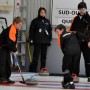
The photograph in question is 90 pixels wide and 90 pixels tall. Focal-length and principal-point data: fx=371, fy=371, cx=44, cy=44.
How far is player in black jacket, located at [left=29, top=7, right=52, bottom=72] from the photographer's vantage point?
9609 mm

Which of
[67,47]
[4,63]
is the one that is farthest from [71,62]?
[4,63]

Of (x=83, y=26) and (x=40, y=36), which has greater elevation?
(x=83, y=26)

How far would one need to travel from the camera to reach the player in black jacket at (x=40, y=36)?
961 cm

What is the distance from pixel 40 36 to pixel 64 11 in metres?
0.95

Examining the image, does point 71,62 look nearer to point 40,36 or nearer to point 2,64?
point 2,64

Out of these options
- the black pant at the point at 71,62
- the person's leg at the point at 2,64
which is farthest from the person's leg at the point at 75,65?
the person's leg at the point at 2,64

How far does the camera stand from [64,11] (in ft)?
32.3

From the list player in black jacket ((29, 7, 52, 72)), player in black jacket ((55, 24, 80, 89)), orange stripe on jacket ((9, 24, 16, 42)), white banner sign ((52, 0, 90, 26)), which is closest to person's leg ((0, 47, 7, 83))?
orange stripe on jacket ((9, 24, 16, 42))

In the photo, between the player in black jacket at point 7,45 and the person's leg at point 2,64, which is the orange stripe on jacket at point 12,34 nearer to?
the player in black jacket at point 7,45

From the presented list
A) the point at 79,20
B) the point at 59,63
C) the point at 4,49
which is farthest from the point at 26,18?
the point at 4,49

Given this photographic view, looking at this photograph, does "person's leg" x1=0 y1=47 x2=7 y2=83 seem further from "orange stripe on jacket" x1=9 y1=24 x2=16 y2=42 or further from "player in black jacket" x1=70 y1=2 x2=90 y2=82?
"player in black jacket" x1=70 y1=2 x2=90 y2=82

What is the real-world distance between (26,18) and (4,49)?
3757 mm

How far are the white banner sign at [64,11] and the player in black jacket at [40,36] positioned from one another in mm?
314

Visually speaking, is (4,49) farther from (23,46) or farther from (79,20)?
(23,46)
